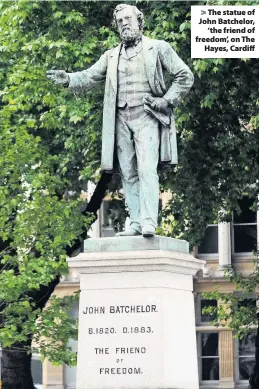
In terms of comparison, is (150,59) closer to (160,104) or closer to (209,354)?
(160,104)

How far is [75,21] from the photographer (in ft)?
108

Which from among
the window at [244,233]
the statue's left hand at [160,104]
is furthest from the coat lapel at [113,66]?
the window at [244,233]

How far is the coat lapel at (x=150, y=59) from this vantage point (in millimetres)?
20359

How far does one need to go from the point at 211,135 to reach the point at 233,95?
1.78m

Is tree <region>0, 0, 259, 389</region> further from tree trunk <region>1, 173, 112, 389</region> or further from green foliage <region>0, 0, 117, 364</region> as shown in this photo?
tree trunk <region>1, 173, 112, 389</region>

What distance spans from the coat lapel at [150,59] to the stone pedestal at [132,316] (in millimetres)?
1869

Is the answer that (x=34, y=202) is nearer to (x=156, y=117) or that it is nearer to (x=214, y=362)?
(x=156, y=117)

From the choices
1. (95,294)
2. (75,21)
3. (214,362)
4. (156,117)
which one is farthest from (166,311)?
(214,362)

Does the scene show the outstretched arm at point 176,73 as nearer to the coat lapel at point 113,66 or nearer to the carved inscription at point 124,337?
the coat lapel at point 113,66

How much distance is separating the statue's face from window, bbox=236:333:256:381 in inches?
1309

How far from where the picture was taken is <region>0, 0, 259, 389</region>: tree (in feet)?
107

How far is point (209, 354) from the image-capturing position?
53375 mm

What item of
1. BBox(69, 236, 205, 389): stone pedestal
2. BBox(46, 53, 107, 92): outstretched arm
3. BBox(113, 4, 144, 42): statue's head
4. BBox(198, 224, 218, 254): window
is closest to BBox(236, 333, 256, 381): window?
BBox(198, 224, 218, 254): window

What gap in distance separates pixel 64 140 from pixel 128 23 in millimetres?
16592
